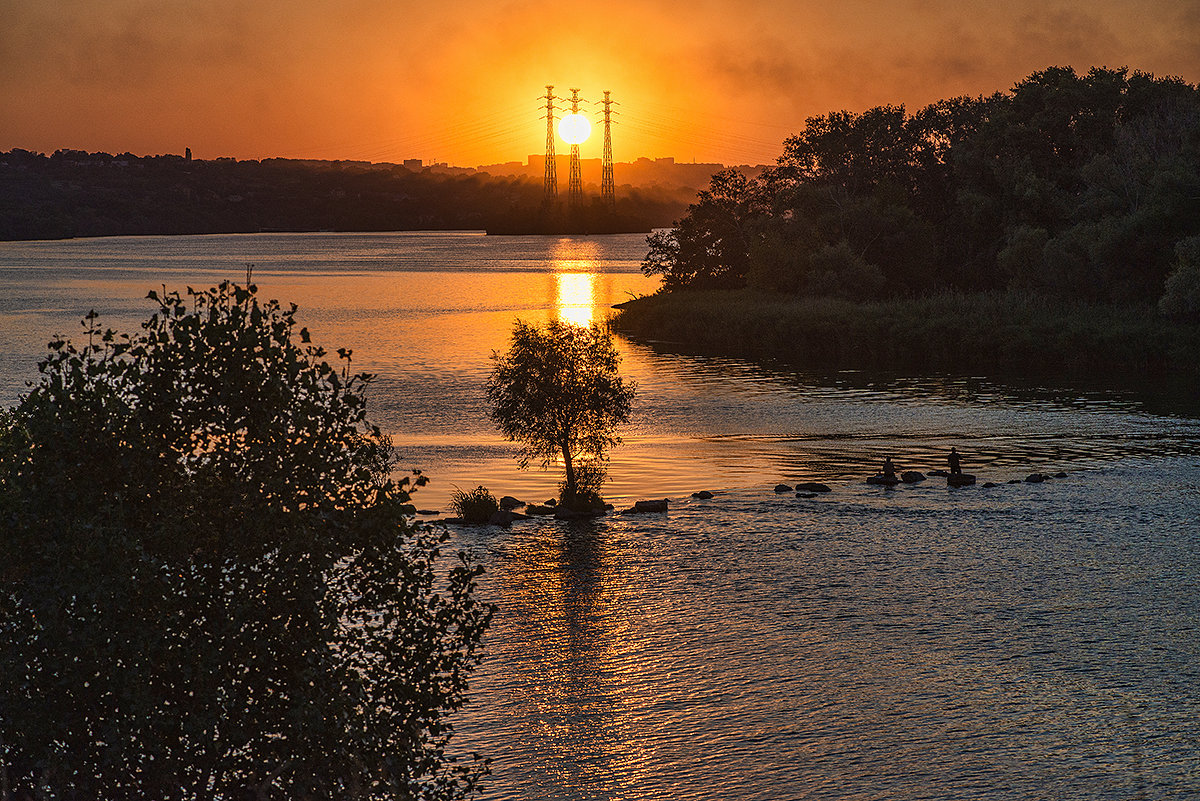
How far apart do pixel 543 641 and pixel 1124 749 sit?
16.1 metres

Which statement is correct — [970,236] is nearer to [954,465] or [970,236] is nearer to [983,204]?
[983,204]

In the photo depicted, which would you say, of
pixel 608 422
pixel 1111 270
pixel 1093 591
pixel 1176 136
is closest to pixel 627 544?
pixel 608 422

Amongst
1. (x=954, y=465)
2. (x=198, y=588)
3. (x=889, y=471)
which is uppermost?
(x=198, y=588)

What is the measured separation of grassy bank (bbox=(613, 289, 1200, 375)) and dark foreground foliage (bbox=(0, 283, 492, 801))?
88698mm

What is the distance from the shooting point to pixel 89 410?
54.6 feet

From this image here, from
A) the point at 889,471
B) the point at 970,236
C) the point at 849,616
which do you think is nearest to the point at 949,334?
the point at 970,236

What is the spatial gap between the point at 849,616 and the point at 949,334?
7368cm

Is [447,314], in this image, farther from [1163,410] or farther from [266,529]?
[266,529]

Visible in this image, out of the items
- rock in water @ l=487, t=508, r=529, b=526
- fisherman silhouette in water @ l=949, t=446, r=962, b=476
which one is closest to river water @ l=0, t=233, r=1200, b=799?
rock in water @ l=487, t=508, r=529, b=526

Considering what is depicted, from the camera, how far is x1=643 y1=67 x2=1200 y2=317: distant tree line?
102 m

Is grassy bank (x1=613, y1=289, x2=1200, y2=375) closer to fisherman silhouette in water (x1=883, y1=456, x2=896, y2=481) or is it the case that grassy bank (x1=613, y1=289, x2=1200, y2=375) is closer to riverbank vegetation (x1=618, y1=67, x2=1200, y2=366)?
riverbank vegetation (x1=618, y1=67, x2=1200, y2=366)

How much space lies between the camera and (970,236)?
135000 millimetres

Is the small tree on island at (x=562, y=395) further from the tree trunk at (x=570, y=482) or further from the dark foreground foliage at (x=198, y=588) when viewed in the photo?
the dark foreground foliage at (x=198, y=588)

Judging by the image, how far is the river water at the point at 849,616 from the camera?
2622cm
